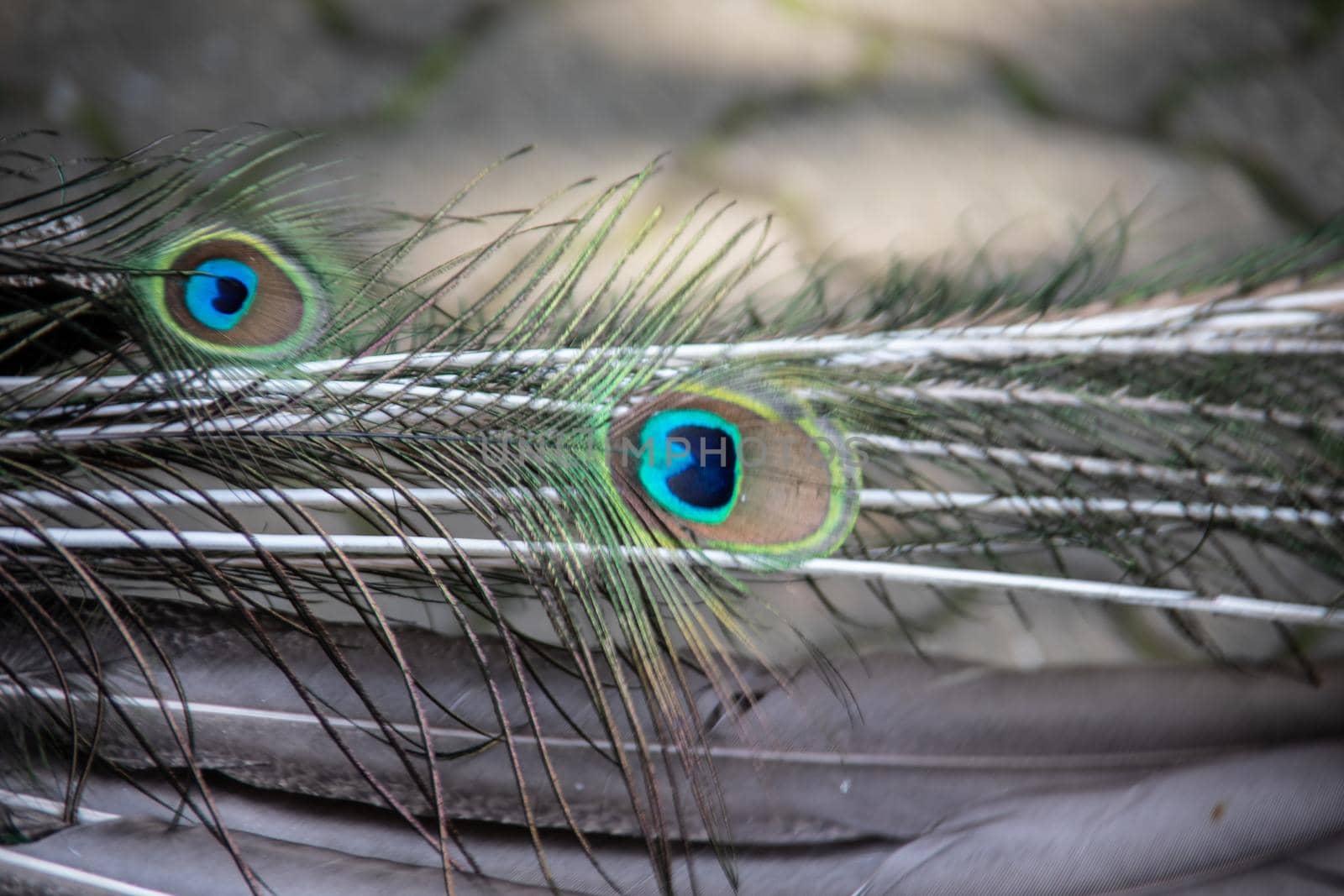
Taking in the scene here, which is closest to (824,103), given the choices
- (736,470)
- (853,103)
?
(853,103)

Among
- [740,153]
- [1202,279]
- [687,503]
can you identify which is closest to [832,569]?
[687,503]

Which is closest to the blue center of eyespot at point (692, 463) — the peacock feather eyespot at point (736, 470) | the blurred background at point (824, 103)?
the peacock feather eyespot at point (736, 470)

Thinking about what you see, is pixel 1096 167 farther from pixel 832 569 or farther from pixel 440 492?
pixel 440 492

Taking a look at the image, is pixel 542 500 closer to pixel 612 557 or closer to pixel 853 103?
pixel 612 557

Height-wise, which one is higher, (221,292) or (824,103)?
(824,103)

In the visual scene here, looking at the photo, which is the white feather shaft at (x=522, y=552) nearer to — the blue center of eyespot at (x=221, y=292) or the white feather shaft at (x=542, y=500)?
the white feather shaft at (x=542, y=500)

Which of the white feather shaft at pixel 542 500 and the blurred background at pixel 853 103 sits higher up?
the blurred background at pixel 853 103

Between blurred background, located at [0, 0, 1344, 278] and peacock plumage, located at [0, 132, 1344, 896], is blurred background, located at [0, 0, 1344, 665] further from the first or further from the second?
peacock plumage, located at [0, 132, 1344, 896]
